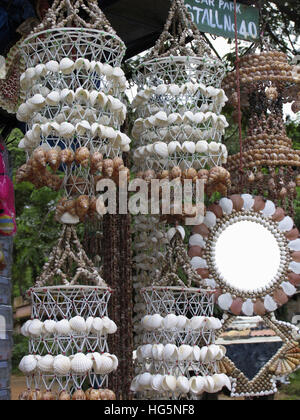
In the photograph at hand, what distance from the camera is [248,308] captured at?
2328mm

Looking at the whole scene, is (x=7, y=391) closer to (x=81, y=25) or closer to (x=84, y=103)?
(x=84, y=103)

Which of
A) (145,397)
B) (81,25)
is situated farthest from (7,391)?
(81,25)

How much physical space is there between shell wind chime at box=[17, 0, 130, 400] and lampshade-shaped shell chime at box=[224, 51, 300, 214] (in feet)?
2.40

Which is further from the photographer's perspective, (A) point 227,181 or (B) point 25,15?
(B) point 25,15

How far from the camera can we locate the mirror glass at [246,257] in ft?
7.63

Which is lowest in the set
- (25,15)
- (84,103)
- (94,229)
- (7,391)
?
(7,391)

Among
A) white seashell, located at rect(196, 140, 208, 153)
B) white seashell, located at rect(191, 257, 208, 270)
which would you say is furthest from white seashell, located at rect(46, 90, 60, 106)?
white seashell, located at rect(191, 257, 208, 270)

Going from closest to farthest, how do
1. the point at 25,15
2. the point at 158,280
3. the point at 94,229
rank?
the point at 158,280 → the point at 25,15 → the point at 94,229

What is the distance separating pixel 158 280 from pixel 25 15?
3.53 ft

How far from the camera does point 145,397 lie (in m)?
2.16

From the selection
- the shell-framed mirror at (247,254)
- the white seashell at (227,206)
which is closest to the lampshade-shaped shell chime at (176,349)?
the shell-framed mirror at (247,254)

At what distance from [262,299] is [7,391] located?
999mm
